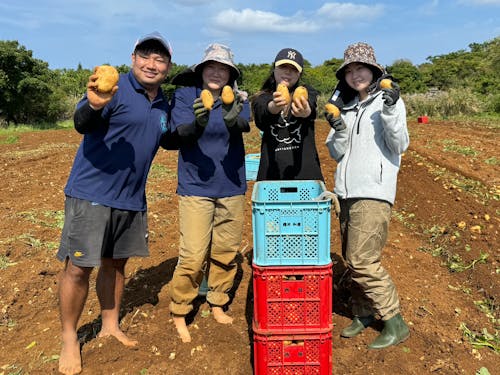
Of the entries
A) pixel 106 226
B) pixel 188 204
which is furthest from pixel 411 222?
pixel 106 226

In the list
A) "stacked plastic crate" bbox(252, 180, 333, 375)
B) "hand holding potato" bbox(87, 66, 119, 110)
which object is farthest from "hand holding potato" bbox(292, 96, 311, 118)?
"hand holding potato" bbox(87, 66, 119, 110)

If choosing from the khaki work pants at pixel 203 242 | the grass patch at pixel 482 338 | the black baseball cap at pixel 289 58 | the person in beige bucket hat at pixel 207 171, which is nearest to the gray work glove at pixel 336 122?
the black baseball cap at pixel 289 58

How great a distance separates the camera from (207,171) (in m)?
2.96

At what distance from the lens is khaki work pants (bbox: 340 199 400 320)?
2.79 meters

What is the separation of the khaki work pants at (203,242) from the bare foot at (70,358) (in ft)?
2.17

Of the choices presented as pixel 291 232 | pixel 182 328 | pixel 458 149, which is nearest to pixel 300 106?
pixel 291 232

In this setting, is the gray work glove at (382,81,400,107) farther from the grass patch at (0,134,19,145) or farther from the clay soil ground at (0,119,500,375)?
the grass patch at (0,134,19,145)

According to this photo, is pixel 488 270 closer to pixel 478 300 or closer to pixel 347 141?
pixel 478 300

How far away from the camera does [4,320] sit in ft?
11.5

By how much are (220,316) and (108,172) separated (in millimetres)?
1392

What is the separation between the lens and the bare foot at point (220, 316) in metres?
3.27

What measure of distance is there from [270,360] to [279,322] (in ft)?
0.77

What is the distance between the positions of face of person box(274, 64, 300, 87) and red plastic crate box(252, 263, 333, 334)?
4.09ft

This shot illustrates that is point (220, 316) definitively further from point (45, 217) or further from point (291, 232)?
point (45, 217)
